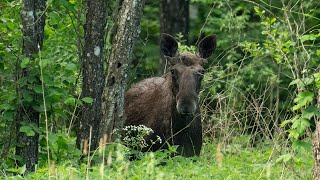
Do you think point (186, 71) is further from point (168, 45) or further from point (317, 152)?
point (317, 152)

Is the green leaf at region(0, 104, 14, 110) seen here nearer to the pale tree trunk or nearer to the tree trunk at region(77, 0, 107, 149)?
the tree trunk at region(77, 0, 107, 149)

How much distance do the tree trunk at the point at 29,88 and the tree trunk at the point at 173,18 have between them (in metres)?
10.1

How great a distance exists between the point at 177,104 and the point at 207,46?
1517 millimetres

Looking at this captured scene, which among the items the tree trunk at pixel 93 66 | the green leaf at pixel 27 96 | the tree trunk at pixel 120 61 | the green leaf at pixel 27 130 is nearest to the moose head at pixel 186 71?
the tree trunk at pixel 120 61

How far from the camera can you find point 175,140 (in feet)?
41.7

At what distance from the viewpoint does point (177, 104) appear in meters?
12.2

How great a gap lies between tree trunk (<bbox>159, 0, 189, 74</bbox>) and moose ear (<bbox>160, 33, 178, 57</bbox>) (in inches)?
277

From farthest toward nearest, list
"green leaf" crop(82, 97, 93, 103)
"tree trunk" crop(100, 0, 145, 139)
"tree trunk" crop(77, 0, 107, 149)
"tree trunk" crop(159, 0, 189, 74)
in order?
1. "tree trunk" crop(159, 0, 189, 74)
2. "tree trunk" crop(100, 0, 145, 139)
3. "tree trunk" crop(77, 0, 107, 149)
4. "green leaf" crop(82, 97, 93, 103)

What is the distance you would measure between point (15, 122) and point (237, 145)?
13.7 ft

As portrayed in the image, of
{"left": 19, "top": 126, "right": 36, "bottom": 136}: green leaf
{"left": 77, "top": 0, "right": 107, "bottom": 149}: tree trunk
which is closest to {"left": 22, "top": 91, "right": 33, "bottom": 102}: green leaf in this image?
{"left": 19, "top": 126, "right": 36, "bottom": 136}: green leaf

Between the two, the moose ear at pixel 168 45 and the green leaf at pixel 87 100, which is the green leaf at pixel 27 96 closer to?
the green leaf at pixel 87 100

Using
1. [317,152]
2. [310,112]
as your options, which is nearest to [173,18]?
[317,152]

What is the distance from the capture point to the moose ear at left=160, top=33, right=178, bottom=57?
43.3 ft

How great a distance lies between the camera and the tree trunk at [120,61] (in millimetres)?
11383
